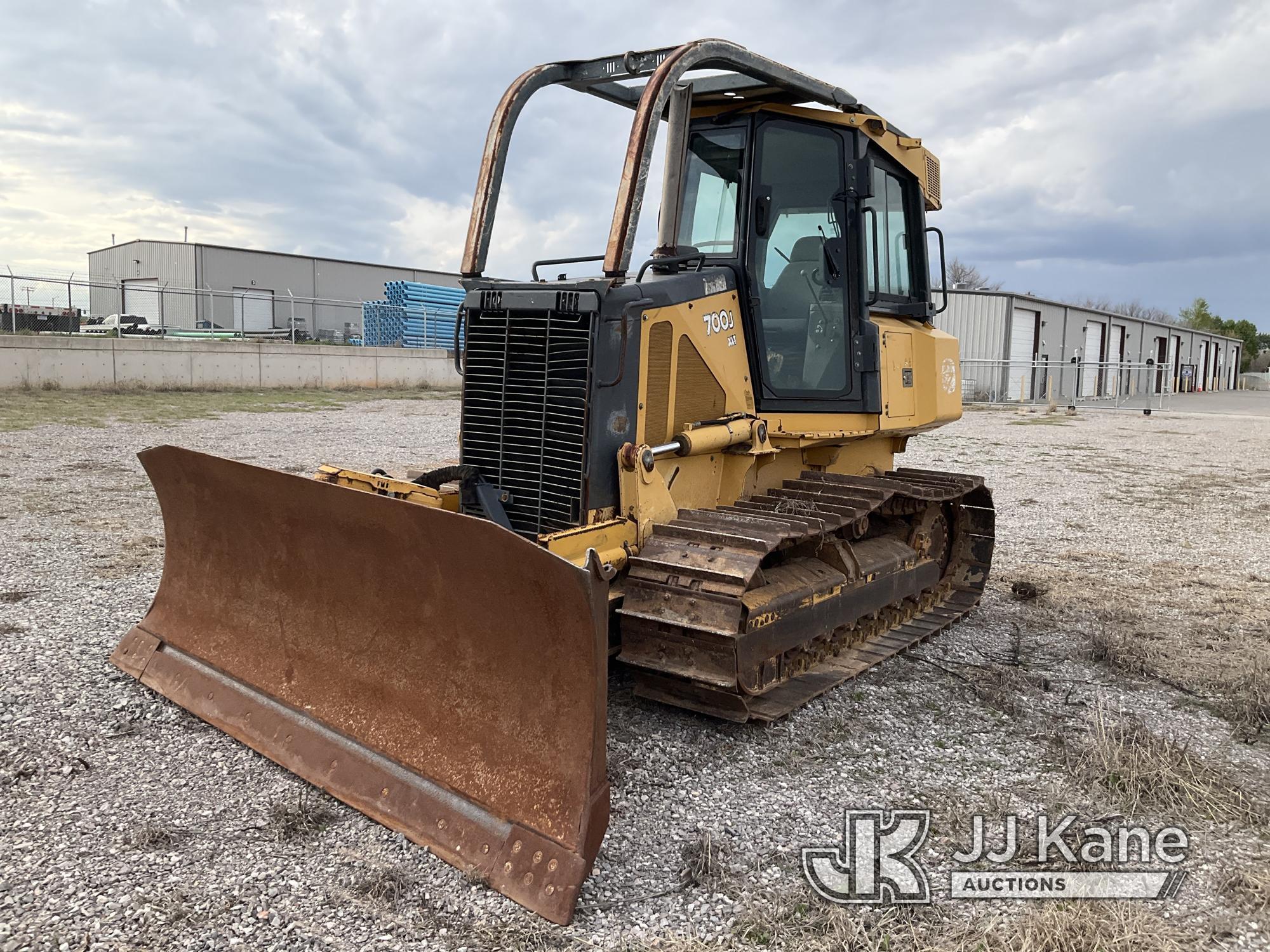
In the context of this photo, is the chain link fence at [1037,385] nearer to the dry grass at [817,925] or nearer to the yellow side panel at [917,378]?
the yellow side panel at [917,378]

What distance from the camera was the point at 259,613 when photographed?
4.53 m

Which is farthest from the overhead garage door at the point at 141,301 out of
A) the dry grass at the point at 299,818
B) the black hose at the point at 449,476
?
the dry grass at the point at 299,818

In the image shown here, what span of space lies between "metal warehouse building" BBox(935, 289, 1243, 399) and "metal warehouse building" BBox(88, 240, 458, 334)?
20588mm

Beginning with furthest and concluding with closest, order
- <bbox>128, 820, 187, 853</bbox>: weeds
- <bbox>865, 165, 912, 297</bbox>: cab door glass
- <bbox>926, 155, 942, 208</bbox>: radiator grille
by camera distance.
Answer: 1. <bbox>926, 155, 942, 208</bbox>: radiator grille
2. <bbox>865, 165, 912, 297</bbox>: cab door glass
3. <bbox>128, 820, 187, 853</bbox>: weeds

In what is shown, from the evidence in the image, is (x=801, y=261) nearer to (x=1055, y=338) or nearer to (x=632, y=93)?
(x=632, y=93)

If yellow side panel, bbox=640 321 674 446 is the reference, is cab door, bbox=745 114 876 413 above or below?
above

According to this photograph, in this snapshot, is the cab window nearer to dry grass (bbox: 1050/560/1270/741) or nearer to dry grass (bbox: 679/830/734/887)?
dry grass (bbox: 679/830/734/887)

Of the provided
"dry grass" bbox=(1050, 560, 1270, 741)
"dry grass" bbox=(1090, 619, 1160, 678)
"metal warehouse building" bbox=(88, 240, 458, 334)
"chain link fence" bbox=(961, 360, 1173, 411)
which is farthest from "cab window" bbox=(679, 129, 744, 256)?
"chain link fence" bbox=(961, 360, 1173, 411)

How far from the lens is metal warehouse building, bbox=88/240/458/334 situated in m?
25.8

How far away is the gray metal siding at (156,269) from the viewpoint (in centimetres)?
2671

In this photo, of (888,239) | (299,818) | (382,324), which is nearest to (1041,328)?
(382,324)

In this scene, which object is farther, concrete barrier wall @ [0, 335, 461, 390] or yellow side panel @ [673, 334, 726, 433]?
concrete barrier wall @ [0, 335, 461, 390]

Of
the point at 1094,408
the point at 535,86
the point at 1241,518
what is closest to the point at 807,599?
the point at 535,86

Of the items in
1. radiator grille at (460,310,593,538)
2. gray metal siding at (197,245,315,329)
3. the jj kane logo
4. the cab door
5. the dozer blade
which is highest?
gray metal siding at (197,245,315,329)
